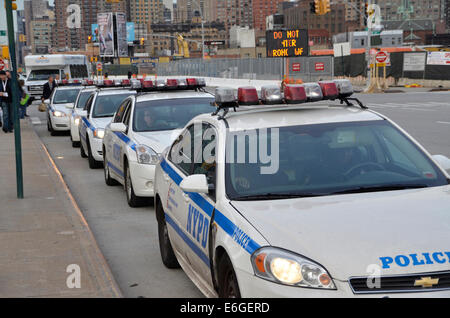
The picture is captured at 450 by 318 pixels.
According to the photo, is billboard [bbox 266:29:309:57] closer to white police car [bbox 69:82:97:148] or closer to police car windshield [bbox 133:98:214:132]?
white police car [bbox 69:82:97:148]

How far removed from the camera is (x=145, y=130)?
418 inches

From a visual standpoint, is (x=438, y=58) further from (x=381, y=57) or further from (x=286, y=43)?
(x=286, y=43)

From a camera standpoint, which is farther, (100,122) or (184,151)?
(100,122)

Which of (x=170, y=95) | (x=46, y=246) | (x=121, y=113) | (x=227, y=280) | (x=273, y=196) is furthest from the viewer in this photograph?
(x=121, y=113)

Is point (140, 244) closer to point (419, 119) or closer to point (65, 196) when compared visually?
point (65, 196)

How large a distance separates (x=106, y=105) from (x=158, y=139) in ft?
18.2

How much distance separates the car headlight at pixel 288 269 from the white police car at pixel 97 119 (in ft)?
34.2

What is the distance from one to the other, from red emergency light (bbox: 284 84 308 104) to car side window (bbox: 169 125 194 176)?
0.97m

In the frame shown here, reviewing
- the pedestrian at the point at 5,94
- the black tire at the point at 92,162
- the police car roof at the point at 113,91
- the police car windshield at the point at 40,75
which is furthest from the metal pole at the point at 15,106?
the police car windshield at the point at 40,75

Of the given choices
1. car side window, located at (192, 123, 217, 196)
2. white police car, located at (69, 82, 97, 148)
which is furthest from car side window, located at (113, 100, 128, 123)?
white police car, located at (69, 82, 97, 148)

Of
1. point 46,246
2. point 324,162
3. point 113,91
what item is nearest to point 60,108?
point 113,91

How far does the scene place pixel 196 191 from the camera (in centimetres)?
492
